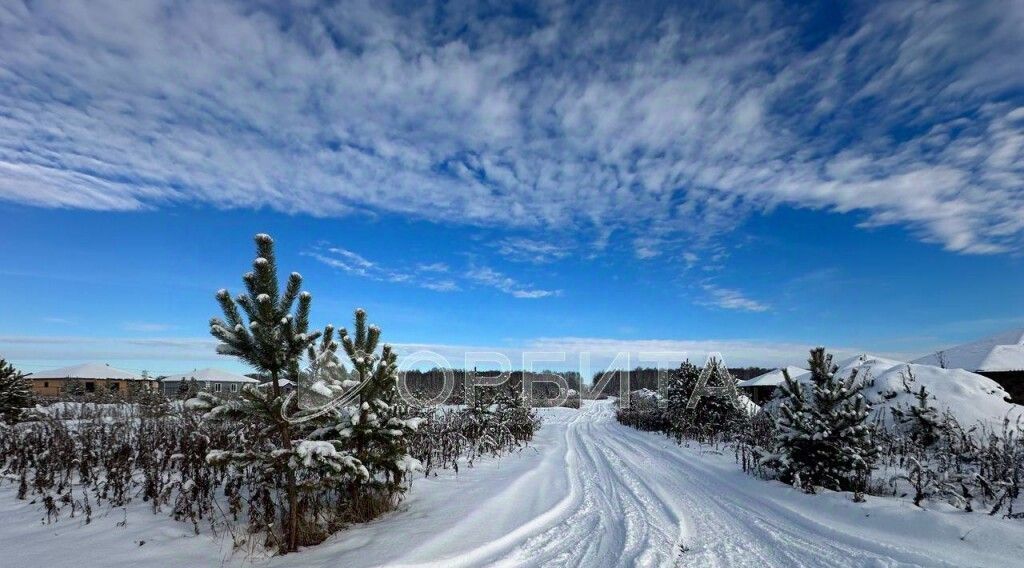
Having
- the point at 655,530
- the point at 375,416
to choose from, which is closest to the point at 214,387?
the point at 375,416

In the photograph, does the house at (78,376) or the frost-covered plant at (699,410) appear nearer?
the frost-covered plant at (699,410)

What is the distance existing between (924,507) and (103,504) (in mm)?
11565

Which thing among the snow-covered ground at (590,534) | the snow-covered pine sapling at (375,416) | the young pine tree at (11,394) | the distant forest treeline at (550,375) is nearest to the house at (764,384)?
the distant forest treeline at (550,375)

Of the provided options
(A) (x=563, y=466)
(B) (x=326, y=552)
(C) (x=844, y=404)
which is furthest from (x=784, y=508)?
(B) (x=326, y=552)

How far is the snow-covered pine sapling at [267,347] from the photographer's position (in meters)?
5.06

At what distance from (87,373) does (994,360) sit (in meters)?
73.5

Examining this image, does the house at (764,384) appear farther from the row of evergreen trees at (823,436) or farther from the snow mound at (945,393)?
the row of evergreen trees at (823,436)

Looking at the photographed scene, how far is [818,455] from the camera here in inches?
354

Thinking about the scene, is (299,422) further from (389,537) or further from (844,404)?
(844,404)

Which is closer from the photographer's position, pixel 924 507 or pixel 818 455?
pixel 924 507

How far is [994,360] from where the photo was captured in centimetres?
2030

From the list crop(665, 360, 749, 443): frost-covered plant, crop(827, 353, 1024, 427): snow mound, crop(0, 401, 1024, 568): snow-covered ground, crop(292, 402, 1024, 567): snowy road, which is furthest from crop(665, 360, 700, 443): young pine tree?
→ crop(0, 401, 1024, 568): snow-covered ground

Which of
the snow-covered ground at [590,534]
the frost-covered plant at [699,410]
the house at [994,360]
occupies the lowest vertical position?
the snow-covered ground at [590,534]

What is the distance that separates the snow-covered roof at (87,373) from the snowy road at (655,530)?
57.2 m
